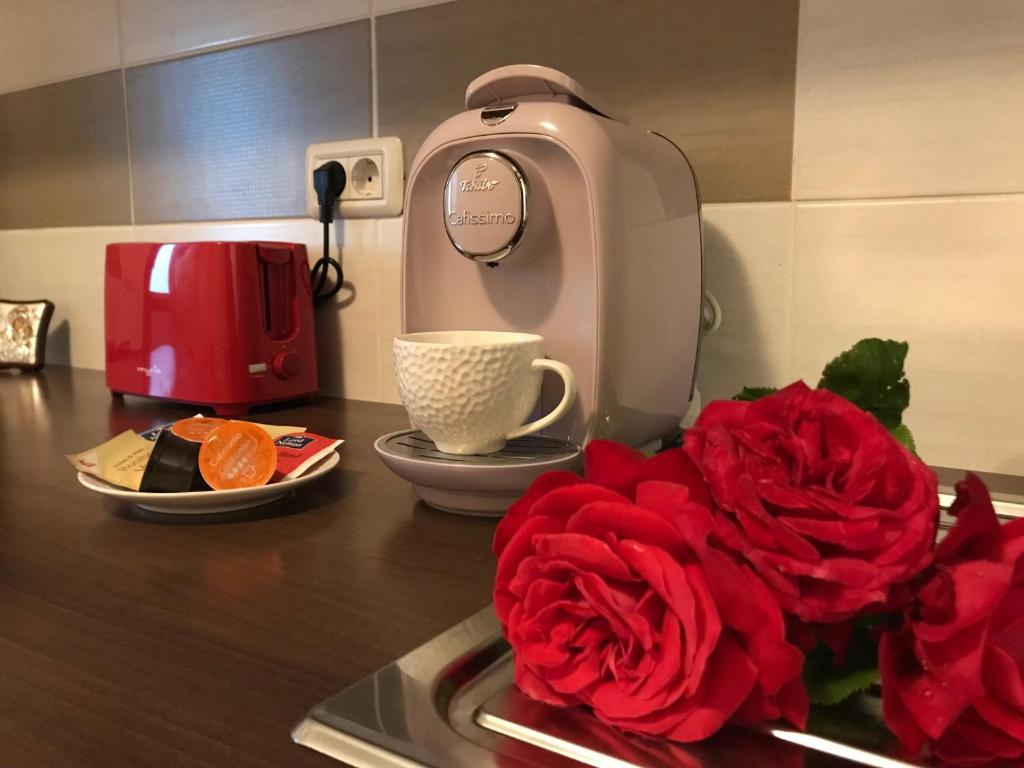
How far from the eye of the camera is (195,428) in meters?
0.68

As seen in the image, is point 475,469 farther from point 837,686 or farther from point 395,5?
point 395,5

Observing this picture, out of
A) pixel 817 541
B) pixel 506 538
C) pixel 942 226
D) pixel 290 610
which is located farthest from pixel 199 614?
pixel 942 226

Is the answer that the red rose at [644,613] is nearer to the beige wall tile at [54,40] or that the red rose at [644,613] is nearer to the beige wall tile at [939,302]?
the beige wall tile at [939,302]

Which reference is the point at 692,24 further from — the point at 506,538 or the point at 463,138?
the point at 506,538

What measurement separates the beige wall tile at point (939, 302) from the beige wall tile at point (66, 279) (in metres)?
1.07

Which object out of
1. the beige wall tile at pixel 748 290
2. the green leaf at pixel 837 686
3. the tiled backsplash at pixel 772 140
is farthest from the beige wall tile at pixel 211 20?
the green leaf at pixel 837 686

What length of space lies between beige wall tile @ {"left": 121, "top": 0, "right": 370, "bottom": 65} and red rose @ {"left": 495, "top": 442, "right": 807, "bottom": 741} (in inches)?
34.4

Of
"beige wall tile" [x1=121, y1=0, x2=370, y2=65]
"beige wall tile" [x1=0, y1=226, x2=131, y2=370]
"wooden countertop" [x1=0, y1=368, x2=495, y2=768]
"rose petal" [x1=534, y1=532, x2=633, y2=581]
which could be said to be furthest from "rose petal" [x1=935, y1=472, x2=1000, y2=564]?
"beige wall tile" [x1=0, y1=226, x2=131, y2=370]

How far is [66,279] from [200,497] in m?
1.06

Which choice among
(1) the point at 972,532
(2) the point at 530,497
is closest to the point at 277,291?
(2) the point at 530,497

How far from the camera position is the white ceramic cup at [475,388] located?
0.57 meters

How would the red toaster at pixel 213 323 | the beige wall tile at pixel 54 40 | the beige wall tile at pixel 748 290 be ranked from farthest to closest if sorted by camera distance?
1. the beige wall tile at pixel 54 40
2. the red toaster at pixel 213 323
3. the beige wall tile at pixel 748 290

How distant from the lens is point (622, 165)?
2.06ft

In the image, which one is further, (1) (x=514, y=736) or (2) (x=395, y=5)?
(2) (x=395, y=5)
